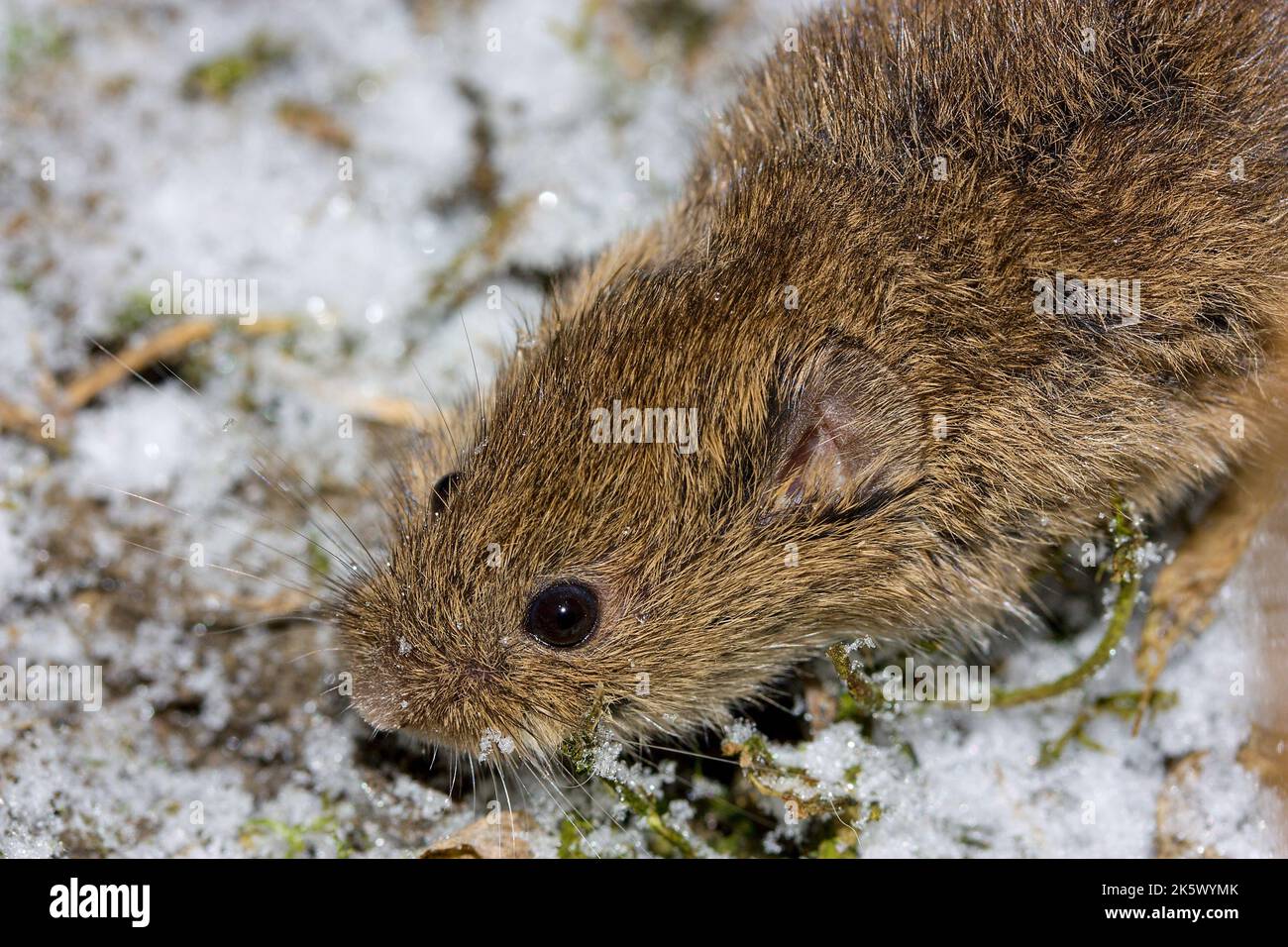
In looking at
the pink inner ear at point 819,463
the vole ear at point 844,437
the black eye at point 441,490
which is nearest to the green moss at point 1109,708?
the vole ear at point 844,437

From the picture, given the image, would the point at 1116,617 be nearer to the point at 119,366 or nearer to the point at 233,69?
the point at 119,366

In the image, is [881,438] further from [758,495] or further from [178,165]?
[178,165]

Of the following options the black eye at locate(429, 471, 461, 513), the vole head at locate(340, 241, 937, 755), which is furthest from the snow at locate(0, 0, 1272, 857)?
the black eye at locate(429, 471, 461, 513)

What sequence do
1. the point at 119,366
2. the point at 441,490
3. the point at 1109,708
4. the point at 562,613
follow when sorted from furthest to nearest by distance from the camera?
the point at 119,366
the point at 1109,708
the point at 441,490
the point at 562,613

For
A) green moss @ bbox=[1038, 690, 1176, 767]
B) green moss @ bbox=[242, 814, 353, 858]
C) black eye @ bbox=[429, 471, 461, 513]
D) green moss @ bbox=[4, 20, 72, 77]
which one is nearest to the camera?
black eye @ bbox=[429, 471, 461, 513]

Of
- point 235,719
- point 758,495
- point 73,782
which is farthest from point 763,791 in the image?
point 73,782

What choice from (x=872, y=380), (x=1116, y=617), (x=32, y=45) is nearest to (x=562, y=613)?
(x=872, y=380)

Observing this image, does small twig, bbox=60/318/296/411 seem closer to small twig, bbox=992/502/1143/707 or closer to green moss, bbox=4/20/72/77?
green moss, bbox=4/20/72/77
